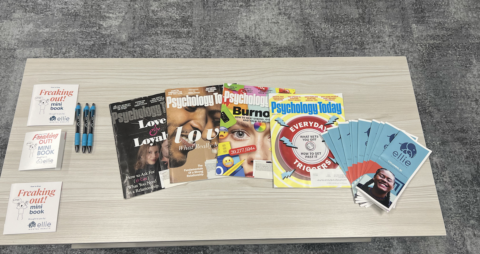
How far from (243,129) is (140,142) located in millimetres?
339

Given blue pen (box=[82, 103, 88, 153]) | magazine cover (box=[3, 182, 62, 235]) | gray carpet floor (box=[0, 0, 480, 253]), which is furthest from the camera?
gray carpet floor (box=[0, 0, 480, 253])

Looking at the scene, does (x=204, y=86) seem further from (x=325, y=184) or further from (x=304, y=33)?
(x=304, y=33)

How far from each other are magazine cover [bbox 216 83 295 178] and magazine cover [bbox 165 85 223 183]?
0.10 feet

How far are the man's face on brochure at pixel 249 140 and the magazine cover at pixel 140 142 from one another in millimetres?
216

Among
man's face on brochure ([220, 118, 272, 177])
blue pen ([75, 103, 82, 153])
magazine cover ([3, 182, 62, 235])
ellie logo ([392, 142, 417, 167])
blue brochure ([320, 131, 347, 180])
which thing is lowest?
magazine cover ([3, 182, 62, 235])

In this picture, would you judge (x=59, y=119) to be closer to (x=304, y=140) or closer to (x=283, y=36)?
(x=304, y=140)

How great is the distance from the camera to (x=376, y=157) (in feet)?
3.01

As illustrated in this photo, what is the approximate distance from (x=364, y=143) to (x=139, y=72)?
0.82 meters

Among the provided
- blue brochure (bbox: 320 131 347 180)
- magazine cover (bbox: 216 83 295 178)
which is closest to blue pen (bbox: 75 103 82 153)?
magazine cover (bbox: 216 83 295 178)

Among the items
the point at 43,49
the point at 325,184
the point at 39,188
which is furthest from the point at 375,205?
the point at 43,49

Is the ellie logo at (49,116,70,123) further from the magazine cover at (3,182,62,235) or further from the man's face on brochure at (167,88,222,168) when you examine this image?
the man's face on brochure at (167,88,222,168)

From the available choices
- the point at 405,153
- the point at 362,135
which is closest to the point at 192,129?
the point at 362,135

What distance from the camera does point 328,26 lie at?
188cm

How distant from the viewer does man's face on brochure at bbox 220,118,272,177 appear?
3.04ft
